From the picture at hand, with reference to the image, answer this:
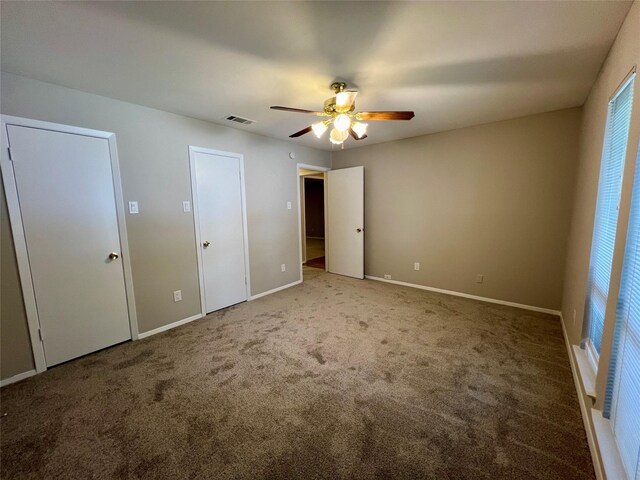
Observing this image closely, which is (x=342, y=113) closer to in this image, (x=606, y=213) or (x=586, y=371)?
(x=606, y=213)

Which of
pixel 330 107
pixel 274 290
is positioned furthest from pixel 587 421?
pixel 274 290

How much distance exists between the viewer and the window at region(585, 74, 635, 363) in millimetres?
1578

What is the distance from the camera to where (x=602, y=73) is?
1.97 m

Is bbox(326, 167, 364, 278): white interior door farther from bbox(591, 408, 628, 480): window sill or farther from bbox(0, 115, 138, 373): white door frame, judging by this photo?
bbox(591, 408, 628, 480): window sill

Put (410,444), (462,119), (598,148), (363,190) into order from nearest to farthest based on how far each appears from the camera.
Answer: (410,444) → (598,148) → (462,119) → (363,190)

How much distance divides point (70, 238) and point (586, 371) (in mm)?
4110

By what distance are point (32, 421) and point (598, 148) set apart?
14.5 ft

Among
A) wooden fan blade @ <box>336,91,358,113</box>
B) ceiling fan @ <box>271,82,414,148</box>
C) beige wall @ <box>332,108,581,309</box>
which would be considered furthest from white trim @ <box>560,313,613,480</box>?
wooden fan blade @ <box>336,91,358,113</box>

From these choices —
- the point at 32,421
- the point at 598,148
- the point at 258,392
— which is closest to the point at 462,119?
the point at 598,148

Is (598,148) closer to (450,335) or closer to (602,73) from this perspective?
(602,73)

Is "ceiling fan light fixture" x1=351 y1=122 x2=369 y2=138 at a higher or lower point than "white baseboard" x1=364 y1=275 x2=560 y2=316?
higher

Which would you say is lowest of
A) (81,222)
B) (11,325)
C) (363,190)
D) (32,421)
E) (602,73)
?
(32,421)

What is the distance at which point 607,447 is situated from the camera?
1.22 meters

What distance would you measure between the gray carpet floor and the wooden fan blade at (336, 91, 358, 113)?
2163 mm
